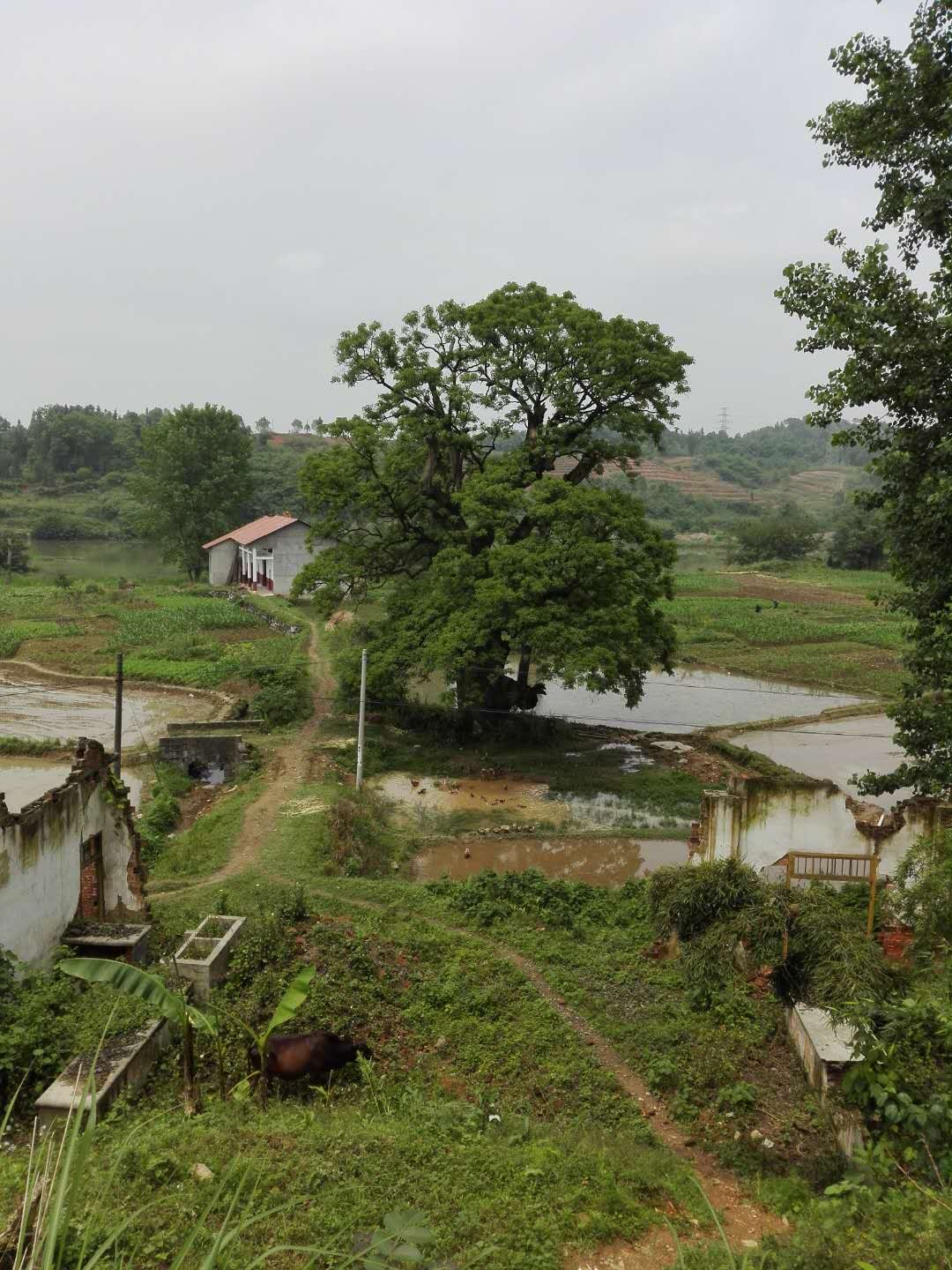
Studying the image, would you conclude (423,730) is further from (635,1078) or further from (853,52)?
(853,52)

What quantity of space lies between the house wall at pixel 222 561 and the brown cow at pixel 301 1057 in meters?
47.1

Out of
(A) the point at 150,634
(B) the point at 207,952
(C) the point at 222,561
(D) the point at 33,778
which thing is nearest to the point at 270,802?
(D) the point at 33,778

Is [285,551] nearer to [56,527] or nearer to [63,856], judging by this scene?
[56,527]

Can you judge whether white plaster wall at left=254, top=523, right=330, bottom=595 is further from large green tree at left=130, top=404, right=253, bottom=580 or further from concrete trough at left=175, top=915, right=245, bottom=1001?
concrete trough at left=175, top=915, right=245, bottom=1001

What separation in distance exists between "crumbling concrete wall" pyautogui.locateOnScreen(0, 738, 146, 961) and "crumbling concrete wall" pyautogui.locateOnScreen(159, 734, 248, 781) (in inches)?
335

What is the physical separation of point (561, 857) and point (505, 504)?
28.5 ft

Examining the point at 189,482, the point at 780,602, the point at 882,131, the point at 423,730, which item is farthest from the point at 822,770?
the point at 189,482

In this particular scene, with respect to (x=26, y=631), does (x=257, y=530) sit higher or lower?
higher

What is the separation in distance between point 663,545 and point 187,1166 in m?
18.2

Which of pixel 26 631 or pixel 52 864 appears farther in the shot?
pixel 26 631

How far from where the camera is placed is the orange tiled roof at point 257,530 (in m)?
47.7

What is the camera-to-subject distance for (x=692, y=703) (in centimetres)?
3030

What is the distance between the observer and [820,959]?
952 centimetres

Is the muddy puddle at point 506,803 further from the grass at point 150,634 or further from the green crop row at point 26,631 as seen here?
the green crop row at point 26,631
